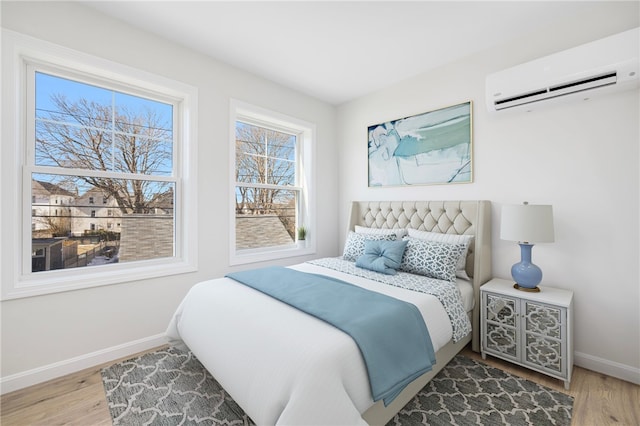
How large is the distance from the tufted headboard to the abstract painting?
28 centimetres

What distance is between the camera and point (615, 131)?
6.64ft

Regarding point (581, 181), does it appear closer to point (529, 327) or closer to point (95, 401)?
point (529, 327)

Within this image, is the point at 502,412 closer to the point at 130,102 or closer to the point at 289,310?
the point at 289,310

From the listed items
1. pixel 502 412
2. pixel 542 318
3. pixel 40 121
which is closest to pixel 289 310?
pixel 502 412

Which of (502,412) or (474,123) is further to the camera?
(474,123)

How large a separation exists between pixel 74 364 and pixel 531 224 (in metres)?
3.59

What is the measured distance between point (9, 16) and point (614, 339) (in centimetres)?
483

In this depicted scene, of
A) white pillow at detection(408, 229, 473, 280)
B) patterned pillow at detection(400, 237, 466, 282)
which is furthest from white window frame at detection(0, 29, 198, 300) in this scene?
white pillow at detection(408, 229, 473, 280)

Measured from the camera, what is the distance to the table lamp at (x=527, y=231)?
204 cm

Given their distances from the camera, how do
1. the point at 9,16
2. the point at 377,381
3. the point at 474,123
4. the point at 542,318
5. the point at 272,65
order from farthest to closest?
the point at 272,65 → the point at 474,123 → the point at 542,318 → the point at 9,16 → the point at 377,381

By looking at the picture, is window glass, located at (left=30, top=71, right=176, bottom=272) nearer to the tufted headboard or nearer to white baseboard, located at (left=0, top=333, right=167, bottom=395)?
white baseboard, located at (left=0, top=333, right=167, bottom=395)

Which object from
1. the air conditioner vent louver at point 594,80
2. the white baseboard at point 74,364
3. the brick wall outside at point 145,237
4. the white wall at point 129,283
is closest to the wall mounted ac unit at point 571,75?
the air conditioner vent louver at point 594,80

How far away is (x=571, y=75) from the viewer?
6.68 ft

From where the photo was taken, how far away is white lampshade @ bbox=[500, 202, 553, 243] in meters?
2.04
